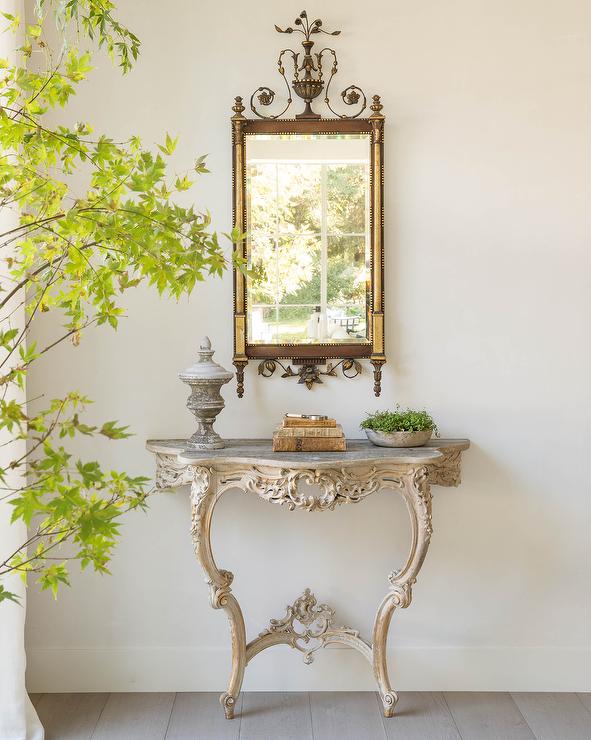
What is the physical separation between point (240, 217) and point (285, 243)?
195 millimetres

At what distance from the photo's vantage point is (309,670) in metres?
3.09

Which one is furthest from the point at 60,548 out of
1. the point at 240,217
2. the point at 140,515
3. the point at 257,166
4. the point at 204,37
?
the point at 204,37

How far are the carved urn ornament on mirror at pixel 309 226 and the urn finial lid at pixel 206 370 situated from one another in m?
0.19

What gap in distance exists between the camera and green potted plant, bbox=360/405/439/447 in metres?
2.80

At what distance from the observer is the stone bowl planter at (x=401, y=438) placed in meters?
2.80

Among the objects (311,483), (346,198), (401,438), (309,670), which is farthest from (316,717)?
(346,198)

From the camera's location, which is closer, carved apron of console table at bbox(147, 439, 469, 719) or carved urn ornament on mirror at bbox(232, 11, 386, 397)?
carved apron of console table at bbox(147, 439, 469, 719)

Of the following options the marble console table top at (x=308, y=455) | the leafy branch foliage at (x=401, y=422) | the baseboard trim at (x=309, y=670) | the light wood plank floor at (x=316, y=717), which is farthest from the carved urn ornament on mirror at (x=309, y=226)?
the light wood plank floor at (x=316, y=717)

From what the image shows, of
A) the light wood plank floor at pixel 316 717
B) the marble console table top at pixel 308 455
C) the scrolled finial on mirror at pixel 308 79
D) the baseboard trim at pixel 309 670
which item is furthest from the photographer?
the baseboard trim at pixel 309 670

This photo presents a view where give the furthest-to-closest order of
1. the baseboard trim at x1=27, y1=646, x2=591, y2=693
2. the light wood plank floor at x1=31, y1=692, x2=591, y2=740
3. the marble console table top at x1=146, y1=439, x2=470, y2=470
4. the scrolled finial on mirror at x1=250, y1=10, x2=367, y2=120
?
the baseboard trim at x1=27, y1=646, x2=591, y2=693
the scrolled finial on mirror at x1=250, y1=10, x2=367, y2=120
the light wood plank floor at x1=31, y1=692, x2=591, y2=740
the marble console table top at x1=146, y1=439, x2=470, y2=470

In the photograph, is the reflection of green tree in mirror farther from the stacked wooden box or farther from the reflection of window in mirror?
the stacked wooden box

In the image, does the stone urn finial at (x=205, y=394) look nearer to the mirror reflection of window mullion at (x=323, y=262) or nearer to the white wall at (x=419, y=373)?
the white wall at (x=419, y=373)

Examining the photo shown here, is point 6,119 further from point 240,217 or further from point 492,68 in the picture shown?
point 492,68

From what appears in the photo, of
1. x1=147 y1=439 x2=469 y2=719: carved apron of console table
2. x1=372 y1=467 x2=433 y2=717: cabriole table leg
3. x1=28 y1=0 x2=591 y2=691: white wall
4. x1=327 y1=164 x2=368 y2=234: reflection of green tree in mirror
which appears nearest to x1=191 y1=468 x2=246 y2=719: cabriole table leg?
x1=147 y1=439 x2=469 y2=719: carved apron of console table
